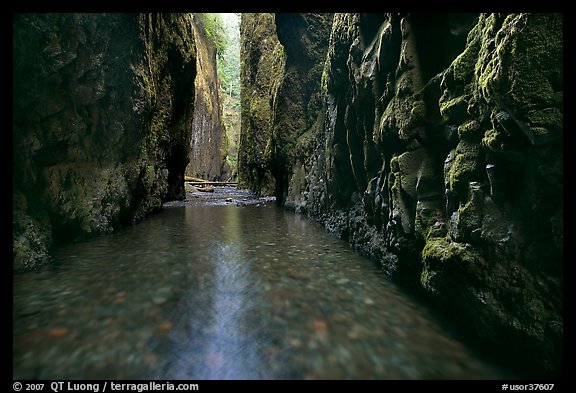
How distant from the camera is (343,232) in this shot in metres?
7.31

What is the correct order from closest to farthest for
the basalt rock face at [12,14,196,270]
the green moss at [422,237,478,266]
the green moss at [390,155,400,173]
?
1. the green moss at [422,237,478,266]
2. the green moss at [390,155,400,173]
3. the basalt rock face at [12,14,196,270]

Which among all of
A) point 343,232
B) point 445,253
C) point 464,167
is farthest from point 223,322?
point 343,232

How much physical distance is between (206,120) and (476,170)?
4310 centimetres

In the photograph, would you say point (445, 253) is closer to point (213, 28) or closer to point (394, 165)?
point (394, 165)

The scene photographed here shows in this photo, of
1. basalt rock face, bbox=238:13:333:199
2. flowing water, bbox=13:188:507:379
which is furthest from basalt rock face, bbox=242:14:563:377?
basalt rock face, bbox=238:13:333:199

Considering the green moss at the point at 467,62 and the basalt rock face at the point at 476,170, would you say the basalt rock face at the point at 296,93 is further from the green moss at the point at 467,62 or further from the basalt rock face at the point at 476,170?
the green moss at the point at 467,62

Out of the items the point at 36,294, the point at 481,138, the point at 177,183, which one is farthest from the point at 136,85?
the point at 177,183

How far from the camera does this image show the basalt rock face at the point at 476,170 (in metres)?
2.04

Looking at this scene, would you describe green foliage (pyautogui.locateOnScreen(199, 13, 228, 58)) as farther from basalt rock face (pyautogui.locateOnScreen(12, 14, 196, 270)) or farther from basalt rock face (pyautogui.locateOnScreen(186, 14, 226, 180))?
basalt rock face (pyautogui.locateOnScreen(12, 14, 196, 270))

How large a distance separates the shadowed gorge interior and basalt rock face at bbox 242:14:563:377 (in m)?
0.02

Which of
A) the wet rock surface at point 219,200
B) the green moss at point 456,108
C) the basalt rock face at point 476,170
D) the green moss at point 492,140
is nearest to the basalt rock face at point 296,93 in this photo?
the wet rock surface at point 219,200

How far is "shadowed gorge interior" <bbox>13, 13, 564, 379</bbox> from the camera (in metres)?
2.21

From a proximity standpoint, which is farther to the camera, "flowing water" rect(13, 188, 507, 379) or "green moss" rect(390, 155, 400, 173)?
"green moss" rect(390, 155, 400, 173)

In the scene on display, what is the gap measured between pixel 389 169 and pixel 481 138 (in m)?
2.08
